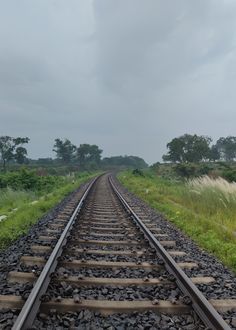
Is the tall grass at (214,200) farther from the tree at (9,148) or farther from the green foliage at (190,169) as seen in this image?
the tree at (9,148)

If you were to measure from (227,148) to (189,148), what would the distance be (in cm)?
5420

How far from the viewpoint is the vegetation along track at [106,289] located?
12.6ft

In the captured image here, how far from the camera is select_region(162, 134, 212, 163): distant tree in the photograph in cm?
7944

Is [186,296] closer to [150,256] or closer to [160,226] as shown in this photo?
[150,256]

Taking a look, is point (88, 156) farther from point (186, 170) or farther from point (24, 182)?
point (24, 182)

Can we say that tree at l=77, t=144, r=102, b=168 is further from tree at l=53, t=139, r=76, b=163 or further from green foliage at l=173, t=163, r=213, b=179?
green foliage at l=173, t=163, r=213, b=179

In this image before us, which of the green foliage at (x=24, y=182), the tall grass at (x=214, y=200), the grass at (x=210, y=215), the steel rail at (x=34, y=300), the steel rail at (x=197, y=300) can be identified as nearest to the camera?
the steel rail at (x=34, y=300)

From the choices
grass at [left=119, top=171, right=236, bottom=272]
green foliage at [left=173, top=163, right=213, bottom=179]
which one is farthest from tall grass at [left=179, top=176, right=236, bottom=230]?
green foliage at [left=173, top=163, right=213, bottom=179]

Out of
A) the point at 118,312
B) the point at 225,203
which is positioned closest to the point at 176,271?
the point at 118,312

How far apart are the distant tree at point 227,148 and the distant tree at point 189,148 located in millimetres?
50728

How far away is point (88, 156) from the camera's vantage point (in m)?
132

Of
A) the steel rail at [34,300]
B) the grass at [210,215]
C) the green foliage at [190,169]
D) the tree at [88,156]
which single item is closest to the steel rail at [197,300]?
the grass at [210,215]

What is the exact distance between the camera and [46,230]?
8.74 meters

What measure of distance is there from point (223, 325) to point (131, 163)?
6596 inches
